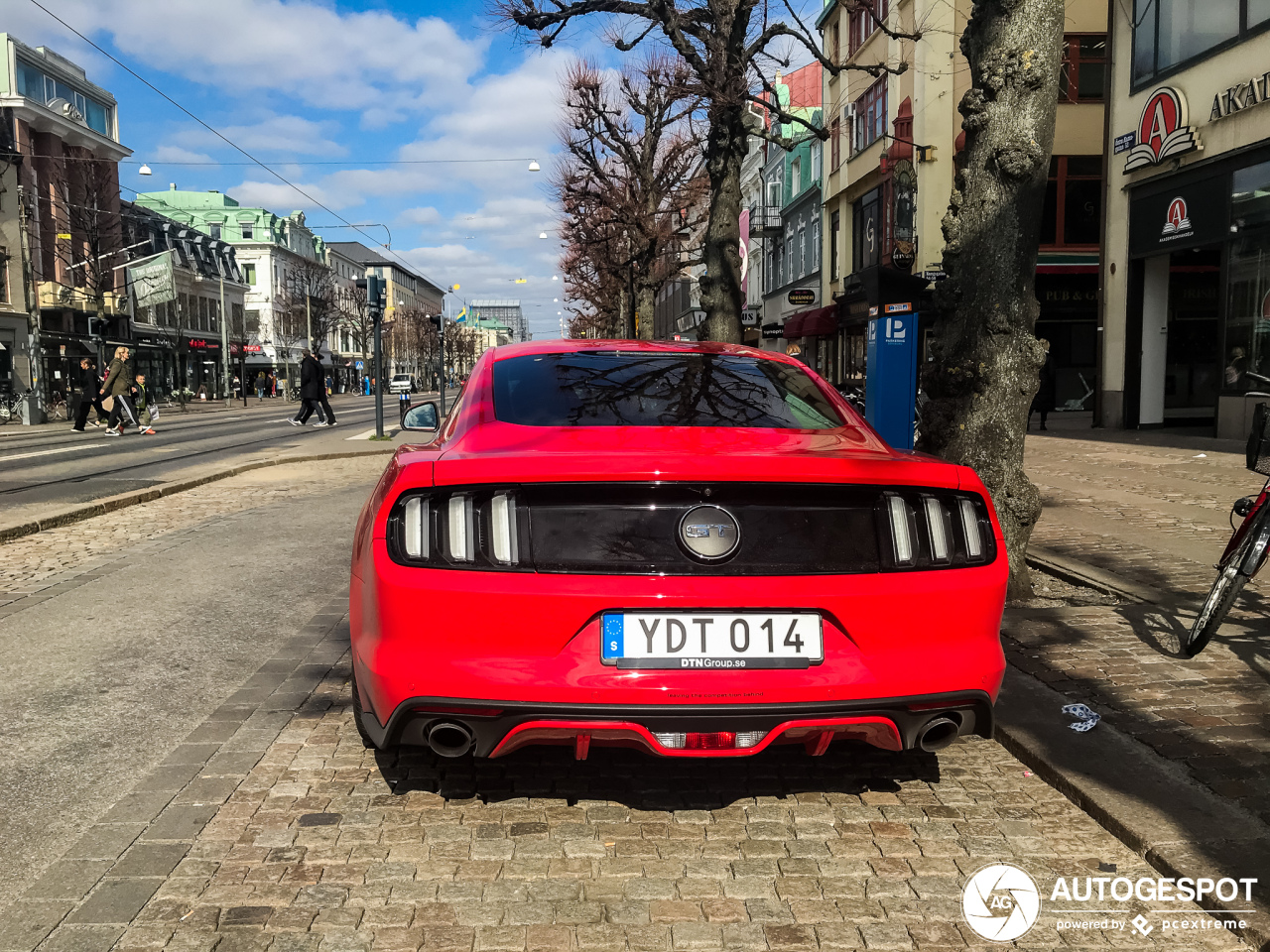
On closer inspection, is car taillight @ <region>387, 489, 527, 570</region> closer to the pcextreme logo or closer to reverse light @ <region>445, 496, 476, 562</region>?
reverse light @ <region>445, 496, 476, 562</region>

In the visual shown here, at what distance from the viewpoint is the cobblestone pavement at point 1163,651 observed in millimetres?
3576

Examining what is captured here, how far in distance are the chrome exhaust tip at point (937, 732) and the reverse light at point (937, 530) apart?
1.49ft

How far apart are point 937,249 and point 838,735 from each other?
26.7 meters

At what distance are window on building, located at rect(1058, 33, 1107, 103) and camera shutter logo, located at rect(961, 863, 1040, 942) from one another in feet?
90.5

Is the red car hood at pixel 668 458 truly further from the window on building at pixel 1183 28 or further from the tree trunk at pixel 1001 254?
the window on building at pixel 1183 28

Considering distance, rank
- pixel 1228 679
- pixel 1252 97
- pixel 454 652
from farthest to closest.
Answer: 1. pixel 1252 97
2. pixel 1228 679
3. pixel 454 652

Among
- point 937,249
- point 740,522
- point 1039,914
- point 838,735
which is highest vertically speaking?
point 937,249

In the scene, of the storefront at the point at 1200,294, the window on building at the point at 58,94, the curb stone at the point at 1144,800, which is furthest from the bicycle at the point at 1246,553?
the window on building at the point at 58,94

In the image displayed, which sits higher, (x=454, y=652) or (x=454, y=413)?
(x=454, y=413)

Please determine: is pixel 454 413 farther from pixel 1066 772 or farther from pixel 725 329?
pixel 725 329

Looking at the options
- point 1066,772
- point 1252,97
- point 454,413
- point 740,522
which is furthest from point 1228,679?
point 1252,97

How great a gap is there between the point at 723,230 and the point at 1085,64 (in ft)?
53.1

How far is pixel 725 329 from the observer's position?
1672 cm

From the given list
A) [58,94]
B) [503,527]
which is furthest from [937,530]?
[58,94]
